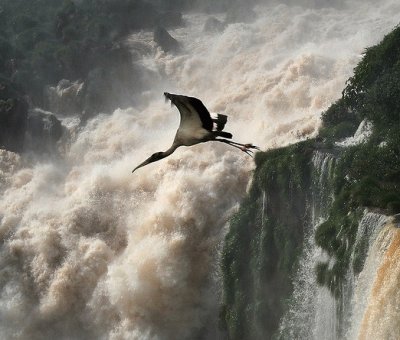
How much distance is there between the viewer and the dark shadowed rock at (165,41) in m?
34.2

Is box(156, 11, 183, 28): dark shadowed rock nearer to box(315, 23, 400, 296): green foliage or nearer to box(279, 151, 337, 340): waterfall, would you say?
box(315, 23, 400, 296): green foliage

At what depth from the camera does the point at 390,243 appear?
11016 mm

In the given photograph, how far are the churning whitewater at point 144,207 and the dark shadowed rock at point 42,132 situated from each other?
121 centimetres

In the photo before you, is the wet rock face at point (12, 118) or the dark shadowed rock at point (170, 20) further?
the dark shadowed rock at point (170, 20)

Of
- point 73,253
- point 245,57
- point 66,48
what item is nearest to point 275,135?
point 73,253

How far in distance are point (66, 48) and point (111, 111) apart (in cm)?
645

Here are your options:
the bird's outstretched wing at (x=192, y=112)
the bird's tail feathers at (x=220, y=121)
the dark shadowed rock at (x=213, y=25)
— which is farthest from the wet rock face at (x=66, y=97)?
the bird's outstretched wing at (x=192, y=112)

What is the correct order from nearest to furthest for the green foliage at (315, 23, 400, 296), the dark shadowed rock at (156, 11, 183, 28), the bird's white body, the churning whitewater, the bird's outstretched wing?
1. the bird's outstretched wing
2. the bird's white body
3. the green foliage at (315, 23, 400, 296)
4. the churning whitewater
5. the dark shadowed rock at (156, 11, 183, 28)

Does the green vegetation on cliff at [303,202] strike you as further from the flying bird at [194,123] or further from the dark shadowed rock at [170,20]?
the dark shadowed rock at [170,20]

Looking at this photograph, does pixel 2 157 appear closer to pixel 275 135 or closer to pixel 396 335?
pixel 275 135

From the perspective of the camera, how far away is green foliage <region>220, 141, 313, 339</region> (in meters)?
15.9

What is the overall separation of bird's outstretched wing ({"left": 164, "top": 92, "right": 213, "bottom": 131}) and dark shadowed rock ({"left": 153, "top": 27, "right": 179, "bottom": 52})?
29.7 meters

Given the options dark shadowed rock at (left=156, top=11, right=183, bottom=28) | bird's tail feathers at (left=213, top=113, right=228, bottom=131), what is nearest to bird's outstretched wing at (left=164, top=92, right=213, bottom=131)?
bird's tail feathers at (left=213, top=113, right=228, bottom=131)

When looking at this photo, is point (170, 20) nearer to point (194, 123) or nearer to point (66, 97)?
point (66, 97)
